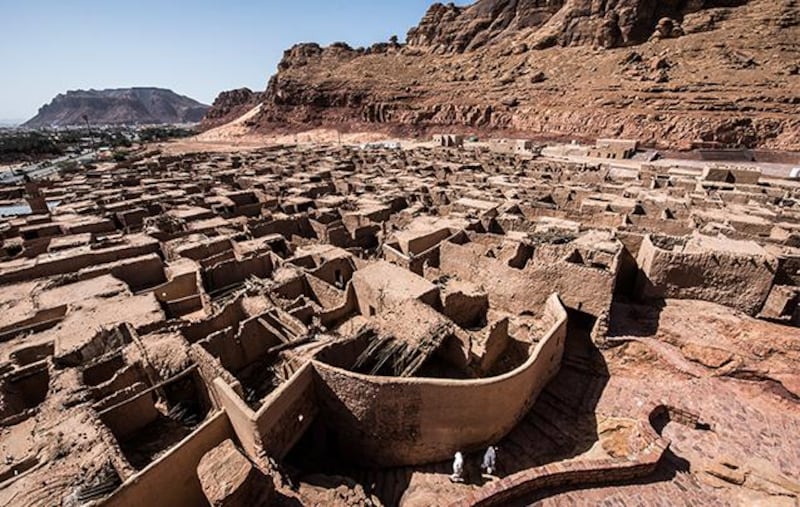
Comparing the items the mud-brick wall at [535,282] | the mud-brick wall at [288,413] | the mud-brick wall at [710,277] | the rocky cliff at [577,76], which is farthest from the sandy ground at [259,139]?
the mud-brick wall at [288,413]

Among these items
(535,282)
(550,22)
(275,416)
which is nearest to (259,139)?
(550,22)

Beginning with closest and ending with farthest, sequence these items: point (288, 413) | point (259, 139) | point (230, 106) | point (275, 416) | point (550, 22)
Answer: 1. point (275, 416)
2. point (288, 413)
3. point (550, 22)
4. point (259, 139)
5. point (230, 106)

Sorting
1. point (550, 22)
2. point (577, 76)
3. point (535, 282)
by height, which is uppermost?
point (550, 22)

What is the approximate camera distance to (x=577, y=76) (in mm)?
62906

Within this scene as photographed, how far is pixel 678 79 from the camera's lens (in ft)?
172

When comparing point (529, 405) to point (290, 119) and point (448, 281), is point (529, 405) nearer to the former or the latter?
point (448, 281)

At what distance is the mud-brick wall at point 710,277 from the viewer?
11758mm

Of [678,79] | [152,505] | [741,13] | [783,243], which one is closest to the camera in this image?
[152,505]

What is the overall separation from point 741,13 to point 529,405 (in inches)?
3066

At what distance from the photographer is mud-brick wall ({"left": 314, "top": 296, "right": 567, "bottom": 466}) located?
8641 mm

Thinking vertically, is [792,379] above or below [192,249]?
below

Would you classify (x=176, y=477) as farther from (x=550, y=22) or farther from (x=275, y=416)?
(x=550, y=22)

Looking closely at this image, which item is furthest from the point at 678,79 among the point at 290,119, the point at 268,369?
the point at 290,119

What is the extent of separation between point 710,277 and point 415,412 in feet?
34.9
